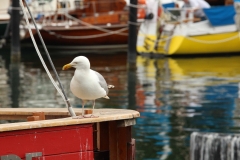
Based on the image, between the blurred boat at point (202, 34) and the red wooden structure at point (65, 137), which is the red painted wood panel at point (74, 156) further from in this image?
the blurred boat at point (202, 34)

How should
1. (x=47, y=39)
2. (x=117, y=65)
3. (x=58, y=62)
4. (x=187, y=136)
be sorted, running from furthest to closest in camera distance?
(x=47, y=39) < (x=58, y=62) < (x=117, y=65) < (x=187, y=136)

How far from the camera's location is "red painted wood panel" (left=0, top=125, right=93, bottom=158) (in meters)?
6.31

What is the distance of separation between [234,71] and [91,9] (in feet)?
46.8

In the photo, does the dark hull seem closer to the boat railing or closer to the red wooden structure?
the boat railing

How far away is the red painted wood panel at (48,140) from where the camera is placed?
20.7ft

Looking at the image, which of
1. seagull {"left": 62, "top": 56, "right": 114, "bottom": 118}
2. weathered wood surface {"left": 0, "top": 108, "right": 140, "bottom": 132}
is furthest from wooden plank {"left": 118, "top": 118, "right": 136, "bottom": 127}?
seagull {"left": 62, "top": 56, "right": 114, "bottom": 118}

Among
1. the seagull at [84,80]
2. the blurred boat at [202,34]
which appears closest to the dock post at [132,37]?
the blurred boat at [202,34]

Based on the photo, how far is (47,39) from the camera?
31.7m

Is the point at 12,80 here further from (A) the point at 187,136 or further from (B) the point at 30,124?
(B) the point at 30,124

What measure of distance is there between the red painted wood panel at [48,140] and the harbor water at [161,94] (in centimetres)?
392

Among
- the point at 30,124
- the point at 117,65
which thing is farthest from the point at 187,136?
the point at 117,65

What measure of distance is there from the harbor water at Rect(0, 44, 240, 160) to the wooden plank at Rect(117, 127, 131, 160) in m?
3.25

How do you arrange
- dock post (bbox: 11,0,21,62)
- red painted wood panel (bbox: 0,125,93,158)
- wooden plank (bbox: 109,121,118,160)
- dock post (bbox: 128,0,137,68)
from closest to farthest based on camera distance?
1. red painted wood panel (bbox: 0,125,93,158)
2. wooden plank (bbox: 109,121,118,160)
3. dock post (bbox: 128,0,137,68)
4. dock post (bbox: 11,0,21,62)

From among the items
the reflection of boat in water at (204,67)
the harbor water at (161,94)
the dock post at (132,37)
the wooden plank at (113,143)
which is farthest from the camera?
the dock post at (132,37)
